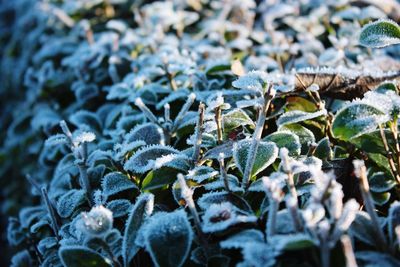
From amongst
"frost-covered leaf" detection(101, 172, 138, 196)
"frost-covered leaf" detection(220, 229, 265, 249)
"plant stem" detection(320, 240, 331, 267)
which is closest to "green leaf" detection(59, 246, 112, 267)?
"frost-covered leaf" detection(101, 172, 138, 196)

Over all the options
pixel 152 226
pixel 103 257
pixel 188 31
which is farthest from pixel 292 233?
pixel 188 31

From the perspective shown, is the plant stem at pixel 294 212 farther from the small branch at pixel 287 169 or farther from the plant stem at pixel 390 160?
the plant stem at pixel 390 160

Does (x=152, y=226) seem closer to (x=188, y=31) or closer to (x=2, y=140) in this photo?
(x=188, y=31)

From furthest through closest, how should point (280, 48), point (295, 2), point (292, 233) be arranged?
Result: point (295, 2) → point (280, 48) → point (292, 233)

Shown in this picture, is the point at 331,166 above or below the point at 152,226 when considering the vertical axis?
below

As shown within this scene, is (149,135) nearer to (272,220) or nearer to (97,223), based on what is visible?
(97,223)

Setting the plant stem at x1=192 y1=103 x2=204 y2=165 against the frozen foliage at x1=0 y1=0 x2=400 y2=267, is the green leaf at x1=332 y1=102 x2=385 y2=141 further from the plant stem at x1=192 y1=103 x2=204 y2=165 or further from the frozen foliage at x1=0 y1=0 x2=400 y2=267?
the plant stem at x1=192 y1=103 x2=204 y2=165

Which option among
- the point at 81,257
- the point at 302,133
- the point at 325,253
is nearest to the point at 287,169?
the point at 325,253

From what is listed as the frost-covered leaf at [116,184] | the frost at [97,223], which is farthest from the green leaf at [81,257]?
the frost-covered leaf at [116,184]
